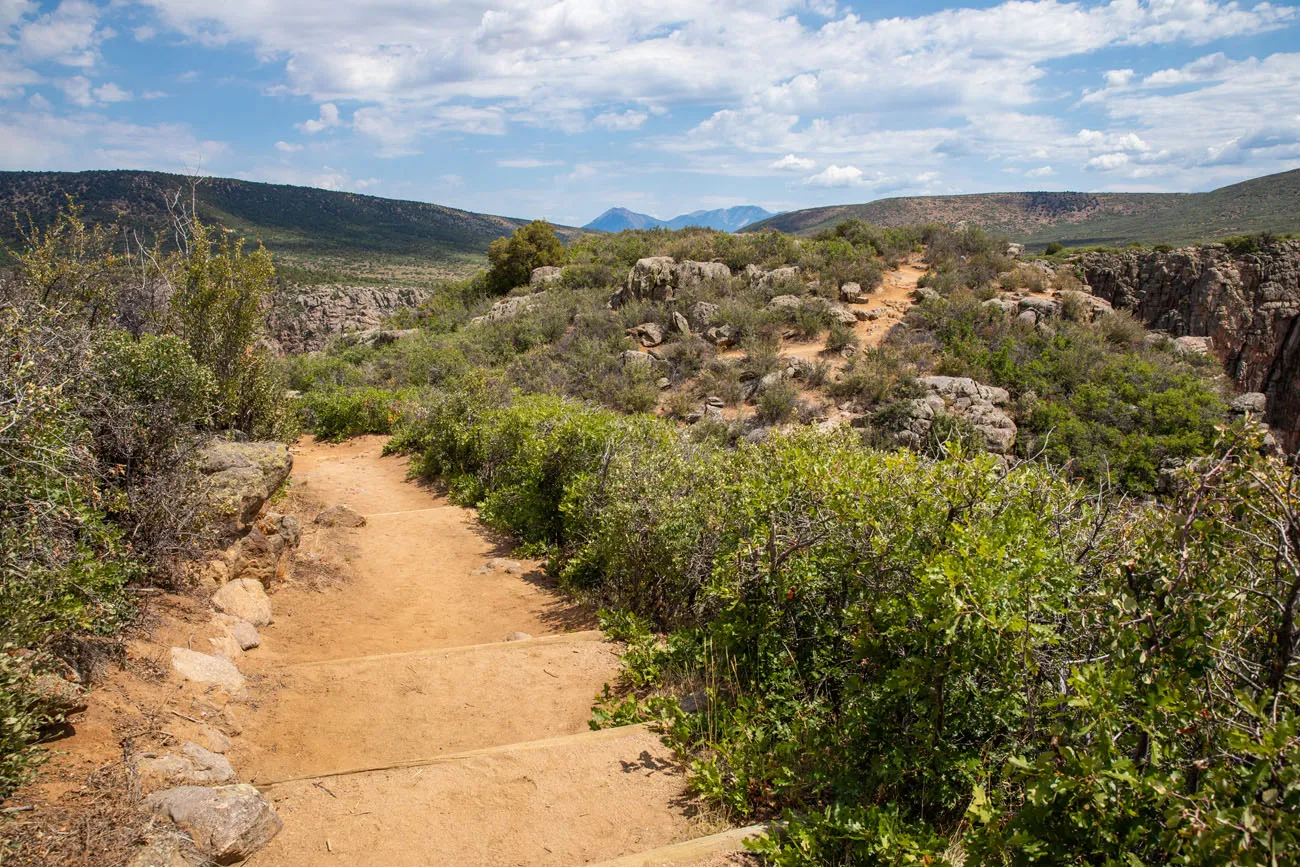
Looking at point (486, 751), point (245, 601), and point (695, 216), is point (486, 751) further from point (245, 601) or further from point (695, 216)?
point (695, 216)

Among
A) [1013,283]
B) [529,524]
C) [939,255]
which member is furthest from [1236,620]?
[939,255]

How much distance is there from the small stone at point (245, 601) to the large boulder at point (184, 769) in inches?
89.3

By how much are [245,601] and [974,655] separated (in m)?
5.85

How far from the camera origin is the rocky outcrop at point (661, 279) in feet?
62.7

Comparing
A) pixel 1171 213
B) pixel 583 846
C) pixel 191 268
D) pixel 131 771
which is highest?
pixel 1171 213

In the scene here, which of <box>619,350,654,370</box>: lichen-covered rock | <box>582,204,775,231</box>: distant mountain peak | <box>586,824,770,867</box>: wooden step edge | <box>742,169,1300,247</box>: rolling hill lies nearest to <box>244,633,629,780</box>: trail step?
<box>586,824,770,867</box>: wooden step edge

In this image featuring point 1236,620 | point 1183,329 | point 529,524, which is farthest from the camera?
point 1183,329

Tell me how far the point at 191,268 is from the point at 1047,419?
44.8ft

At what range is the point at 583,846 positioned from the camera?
3354mm

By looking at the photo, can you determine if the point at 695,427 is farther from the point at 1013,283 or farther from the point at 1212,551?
the point at 1013,283

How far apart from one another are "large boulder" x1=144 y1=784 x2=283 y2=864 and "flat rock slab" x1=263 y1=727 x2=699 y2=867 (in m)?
0.10

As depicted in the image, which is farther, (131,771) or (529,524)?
(529,524)

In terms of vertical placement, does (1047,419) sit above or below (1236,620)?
below

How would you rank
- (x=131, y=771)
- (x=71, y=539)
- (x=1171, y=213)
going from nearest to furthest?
(x=131, y=771)
(x=71, y=539)
(x=1171, y=213)
